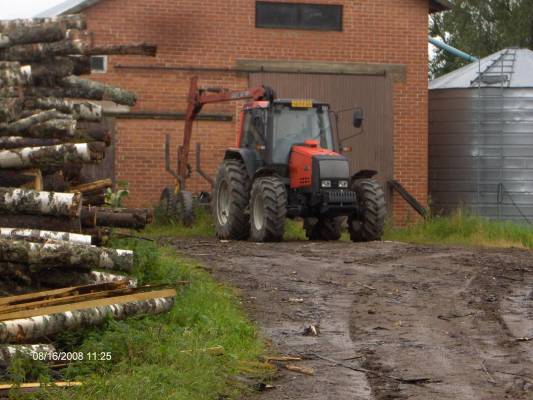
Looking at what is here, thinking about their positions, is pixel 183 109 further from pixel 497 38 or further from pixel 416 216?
pixel 497 38

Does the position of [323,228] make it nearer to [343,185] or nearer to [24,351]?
[343,185]

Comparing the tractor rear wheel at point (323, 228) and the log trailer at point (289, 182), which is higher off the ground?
the log trailer at point (289, 182)

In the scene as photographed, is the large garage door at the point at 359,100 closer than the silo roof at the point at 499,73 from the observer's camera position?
Yes

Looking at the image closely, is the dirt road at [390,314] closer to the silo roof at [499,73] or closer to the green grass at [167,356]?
the green grass at [167,356]

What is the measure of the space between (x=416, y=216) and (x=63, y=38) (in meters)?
13.7

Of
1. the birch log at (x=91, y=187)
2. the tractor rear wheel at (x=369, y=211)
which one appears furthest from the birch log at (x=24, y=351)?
the tractor rear wheel at (x=369, y=211)

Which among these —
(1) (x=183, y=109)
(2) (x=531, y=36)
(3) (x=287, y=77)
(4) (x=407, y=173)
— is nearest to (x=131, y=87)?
(1) (x=183, y=109)

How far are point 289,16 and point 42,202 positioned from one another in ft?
48.1

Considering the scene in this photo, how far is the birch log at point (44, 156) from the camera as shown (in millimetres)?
11102

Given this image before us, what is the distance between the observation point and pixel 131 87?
78.6 ft

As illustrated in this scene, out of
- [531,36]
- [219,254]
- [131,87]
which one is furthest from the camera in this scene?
[531,36]

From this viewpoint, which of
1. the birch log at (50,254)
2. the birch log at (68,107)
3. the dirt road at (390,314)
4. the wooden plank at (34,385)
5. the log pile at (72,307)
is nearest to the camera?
the wooden plank at (34,385)

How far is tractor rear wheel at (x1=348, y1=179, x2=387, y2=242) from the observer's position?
18.7 meters

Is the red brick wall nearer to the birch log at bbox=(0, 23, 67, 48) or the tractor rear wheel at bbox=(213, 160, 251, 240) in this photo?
the tractor rear wheel at bbox=(213, 160, 251, 240)
